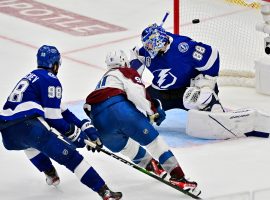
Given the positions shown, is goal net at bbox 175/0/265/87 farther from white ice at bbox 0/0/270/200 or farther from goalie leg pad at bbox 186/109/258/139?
goalie leg pad at bbox 186/109/258/139

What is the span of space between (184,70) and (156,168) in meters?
1.09

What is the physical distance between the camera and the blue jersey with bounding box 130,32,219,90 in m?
7.48

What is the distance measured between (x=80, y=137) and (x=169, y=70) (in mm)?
1412

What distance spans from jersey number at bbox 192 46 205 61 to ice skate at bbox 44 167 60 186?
1440 millimetres

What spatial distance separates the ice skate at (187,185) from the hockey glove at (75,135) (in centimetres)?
59

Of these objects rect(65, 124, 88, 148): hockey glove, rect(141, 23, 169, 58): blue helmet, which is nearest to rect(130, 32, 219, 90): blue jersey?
rect(141, 23, 169, 58): blue helmet

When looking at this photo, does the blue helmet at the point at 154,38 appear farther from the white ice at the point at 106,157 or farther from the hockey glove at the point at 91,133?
the hockey glove at the point at 91,133

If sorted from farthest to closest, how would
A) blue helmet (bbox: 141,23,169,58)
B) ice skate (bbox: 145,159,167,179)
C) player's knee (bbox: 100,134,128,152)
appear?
blue helmet (bbox: 141,23,169,58), ice skate (bbox: 145,159,167,179), player's knee (bbox: 100,134,128,152)

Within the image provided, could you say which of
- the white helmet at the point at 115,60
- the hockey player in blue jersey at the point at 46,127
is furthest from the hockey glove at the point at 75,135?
the white helmet at the point at 115,60

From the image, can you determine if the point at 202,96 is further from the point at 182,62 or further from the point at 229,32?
the point at 229,32

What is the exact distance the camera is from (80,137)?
6297mm

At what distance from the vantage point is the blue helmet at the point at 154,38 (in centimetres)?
729

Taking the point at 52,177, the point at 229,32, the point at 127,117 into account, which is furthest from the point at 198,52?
the point at 229,32

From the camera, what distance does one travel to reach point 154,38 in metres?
7.29
